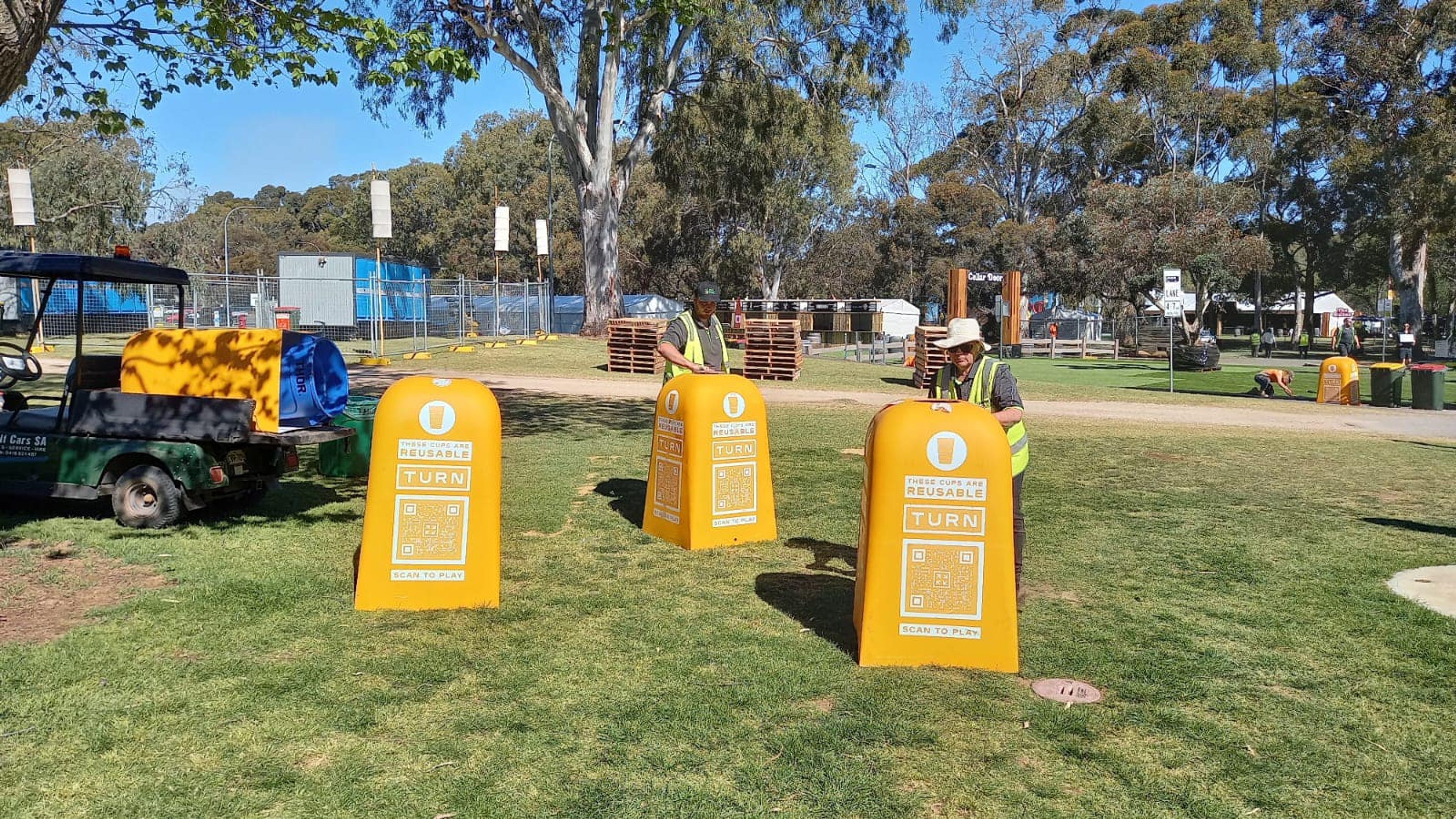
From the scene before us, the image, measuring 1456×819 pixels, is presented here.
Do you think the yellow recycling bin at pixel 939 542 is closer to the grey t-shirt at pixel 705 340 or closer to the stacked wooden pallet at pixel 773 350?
the grey t-shirt at pixel 705 340

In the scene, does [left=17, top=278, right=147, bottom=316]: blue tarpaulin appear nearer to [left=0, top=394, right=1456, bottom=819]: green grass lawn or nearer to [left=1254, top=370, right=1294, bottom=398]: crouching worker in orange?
[left=0, top=394, right=1456, bottom=819]: green grass lawn

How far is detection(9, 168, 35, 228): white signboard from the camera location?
19.0 m

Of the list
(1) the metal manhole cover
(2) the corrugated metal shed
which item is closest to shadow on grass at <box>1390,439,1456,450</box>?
(1) the metal manhole cover

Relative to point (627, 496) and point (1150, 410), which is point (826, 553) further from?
point (1150, 410)

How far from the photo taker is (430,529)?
17.4 ft

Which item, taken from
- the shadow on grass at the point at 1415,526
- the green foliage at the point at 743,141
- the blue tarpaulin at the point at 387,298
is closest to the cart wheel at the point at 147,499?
the shadow on grass at the point at 1415,526

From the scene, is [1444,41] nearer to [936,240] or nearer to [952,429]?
[936,240]

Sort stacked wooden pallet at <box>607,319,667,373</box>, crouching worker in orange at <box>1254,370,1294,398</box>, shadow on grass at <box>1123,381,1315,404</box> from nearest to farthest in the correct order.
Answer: shadow on grass at <box>1123,381,1315,404</box>, crouching worker in orange at <box>1254,370,1294,398</box>, stacked wooden pallet at <box>607,319,667,373</box>

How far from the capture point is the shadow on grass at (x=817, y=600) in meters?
5.23

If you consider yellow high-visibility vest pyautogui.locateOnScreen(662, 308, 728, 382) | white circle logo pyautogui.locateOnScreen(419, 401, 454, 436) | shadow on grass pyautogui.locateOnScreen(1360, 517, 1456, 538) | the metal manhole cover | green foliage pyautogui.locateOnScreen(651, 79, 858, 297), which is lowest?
the metal manhole cover

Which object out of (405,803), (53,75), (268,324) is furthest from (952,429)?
(268,324)

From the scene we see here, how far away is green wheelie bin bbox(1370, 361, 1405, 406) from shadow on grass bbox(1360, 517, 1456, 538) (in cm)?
1360

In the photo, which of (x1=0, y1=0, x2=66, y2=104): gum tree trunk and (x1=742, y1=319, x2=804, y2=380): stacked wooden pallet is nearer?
(x1=0, y1=0, x2=66, y2=104): gum tree trunk

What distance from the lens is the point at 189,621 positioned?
5207 millimetres
